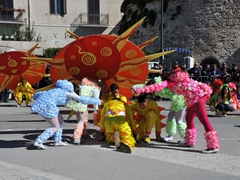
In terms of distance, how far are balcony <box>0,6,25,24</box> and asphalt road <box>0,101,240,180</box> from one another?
1155 inches

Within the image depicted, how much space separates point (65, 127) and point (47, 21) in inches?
1156

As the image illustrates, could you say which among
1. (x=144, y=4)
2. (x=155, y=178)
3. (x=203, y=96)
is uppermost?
(x=144, y=4)

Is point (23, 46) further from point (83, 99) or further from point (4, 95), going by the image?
point (83, 99)

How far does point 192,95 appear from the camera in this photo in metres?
6.72

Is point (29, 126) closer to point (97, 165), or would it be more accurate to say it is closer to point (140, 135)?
point (140, 135)

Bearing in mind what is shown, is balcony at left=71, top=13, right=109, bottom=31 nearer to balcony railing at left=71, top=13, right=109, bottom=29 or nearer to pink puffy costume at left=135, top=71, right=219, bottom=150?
balcony railing at left=71, top=13, right=109, bottom=29

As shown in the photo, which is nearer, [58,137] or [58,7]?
[58,137]

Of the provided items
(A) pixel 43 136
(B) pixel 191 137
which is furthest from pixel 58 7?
(B) pixel 191 137

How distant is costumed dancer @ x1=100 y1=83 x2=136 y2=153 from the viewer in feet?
22.2

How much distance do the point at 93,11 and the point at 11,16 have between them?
28.1 feet

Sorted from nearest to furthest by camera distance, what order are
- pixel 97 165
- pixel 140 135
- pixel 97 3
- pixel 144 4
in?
pixel 97 165 → pixel 140 135 → pixel 144 4 → pixel 97 3

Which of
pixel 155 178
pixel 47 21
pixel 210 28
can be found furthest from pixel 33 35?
pixel 155 178

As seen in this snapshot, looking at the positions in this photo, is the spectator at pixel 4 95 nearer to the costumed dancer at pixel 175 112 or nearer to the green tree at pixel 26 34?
the costumed dancer at pixel 175 112

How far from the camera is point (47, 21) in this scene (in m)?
37.2
